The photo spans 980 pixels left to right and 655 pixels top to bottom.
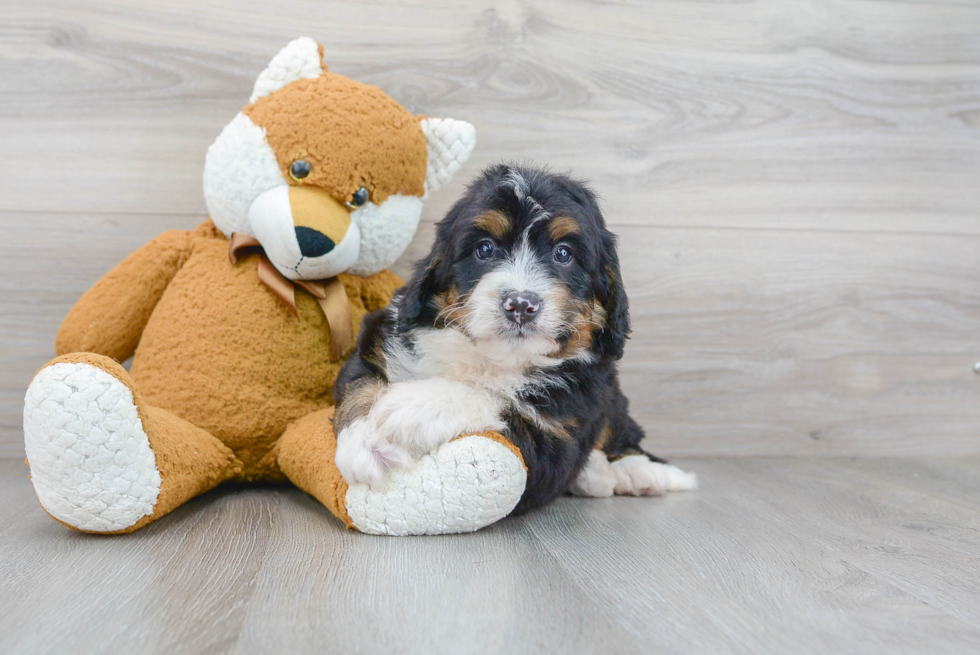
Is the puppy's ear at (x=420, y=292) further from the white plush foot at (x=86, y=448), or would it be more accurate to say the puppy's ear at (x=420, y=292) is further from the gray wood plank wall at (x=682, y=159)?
the gray wood plank wall at (x=682, y=159)

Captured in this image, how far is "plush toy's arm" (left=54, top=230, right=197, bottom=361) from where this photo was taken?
2133mm

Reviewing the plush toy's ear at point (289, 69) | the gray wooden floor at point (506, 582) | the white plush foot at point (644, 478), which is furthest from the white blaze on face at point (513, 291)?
the plush toy's ear at point (289, 69)

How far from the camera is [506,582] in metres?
1.47

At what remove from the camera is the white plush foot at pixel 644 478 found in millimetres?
2297

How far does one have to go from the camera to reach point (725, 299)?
→ 9.45ft

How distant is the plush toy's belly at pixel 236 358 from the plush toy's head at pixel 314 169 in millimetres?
136

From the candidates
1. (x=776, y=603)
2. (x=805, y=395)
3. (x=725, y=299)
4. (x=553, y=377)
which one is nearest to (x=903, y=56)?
(x=725, y=299)

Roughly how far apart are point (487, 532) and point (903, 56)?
101 inches

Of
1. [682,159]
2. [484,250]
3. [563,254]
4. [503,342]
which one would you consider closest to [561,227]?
[563,254]

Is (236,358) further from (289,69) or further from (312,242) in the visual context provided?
(289,69)

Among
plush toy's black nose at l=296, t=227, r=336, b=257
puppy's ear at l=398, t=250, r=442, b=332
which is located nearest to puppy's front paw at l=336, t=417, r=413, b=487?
puppy's ear at l=398, t=250, r=442, b=332

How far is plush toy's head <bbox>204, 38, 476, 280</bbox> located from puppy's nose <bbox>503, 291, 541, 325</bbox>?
2.11ft

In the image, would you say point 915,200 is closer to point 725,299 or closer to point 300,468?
point 725,299

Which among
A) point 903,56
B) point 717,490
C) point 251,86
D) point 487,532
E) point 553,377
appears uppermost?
point 903,56
